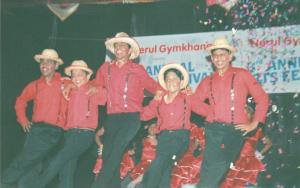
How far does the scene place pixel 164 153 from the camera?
496 cm

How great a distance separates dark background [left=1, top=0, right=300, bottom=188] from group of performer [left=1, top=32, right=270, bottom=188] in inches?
54.8

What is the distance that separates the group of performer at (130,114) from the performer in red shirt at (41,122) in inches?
0.4

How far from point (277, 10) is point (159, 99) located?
7.78ft

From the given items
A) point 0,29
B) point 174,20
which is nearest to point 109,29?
point 174,20

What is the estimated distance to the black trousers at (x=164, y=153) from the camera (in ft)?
16.0

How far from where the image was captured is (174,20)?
703 centimetres

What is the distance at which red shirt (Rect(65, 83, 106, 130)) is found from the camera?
5.34 m

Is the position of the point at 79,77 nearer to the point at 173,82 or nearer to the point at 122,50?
the point at 122,50

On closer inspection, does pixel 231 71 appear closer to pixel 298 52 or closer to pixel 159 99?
pixel 159 99

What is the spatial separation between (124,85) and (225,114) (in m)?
1.11

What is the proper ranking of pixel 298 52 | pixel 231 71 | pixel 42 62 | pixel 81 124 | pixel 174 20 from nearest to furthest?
1. pixel 231 71
2. pixel 81 124
3. pixel 42 62
4. pixel 298 52
5. pixel 174 20

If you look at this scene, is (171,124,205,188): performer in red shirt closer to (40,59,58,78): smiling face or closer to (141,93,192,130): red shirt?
(141,93,192,130): red shirt

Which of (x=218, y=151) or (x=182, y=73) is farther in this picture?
(x=182, y=73)

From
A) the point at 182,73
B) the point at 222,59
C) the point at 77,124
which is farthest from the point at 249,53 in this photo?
the point at 77,124
